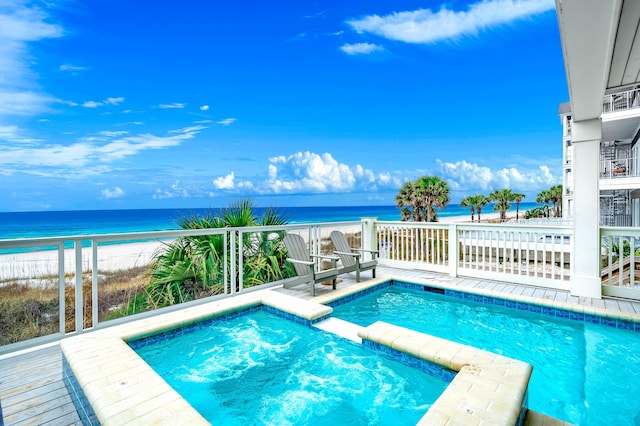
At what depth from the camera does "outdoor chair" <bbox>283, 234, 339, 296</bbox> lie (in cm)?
477

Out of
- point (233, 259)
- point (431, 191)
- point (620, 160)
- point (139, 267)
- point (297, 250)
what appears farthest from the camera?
point (431, 191)

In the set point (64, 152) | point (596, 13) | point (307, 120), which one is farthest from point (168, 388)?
point (64, 152)

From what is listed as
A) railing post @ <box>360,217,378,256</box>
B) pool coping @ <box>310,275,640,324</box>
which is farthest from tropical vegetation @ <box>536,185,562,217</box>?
pool coping @ <box>310,275,640,324</box>

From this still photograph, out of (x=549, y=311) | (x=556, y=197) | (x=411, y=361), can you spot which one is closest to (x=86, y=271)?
(x=411, y=361)

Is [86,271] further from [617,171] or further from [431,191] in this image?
[431,191]

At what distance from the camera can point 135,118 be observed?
32.1 metres

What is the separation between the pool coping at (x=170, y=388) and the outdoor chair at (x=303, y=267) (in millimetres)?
1584

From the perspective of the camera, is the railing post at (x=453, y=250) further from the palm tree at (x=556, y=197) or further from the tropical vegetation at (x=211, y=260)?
the palm tree at (x=556, y=197)

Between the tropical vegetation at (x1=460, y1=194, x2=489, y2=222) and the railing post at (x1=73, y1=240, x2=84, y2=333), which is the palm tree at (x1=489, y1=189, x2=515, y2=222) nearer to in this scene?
the tropical vegetation at (x1=460, y1=194, x2=489, y2=222)

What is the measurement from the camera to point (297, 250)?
204 inches

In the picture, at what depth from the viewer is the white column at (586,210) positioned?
4.58m

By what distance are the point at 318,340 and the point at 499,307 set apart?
2792 millimetres

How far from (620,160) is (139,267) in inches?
662

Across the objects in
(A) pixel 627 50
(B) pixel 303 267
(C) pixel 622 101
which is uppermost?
(C) pixel 622 101
